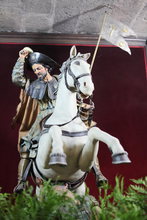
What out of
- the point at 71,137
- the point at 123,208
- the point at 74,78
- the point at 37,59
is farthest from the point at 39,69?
the point at 123,208

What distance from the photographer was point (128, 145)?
228 centimetres

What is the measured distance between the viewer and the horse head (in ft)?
4.02

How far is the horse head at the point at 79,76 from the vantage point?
1227 millimetres

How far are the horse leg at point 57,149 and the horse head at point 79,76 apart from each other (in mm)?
190

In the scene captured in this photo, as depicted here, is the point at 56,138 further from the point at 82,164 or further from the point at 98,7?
the point at 98,7

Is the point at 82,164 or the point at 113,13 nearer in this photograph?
Answer: the point at 82,164

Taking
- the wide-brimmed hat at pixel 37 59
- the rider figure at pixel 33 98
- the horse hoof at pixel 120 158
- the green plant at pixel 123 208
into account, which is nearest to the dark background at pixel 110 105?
the rider figure at pixel 33 98

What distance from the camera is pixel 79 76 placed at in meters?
1.27

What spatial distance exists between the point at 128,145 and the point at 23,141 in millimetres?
989

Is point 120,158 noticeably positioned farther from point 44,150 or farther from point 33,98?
point 33,98

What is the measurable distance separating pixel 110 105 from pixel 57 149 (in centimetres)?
139

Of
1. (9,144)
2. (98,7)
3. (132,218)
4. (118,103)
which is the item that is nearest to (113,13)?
(98,7)

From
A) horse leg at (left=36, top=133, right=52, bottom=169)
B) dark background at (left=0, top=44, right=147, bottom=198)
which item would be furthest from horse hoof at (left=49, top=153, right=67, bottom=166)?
dark background at (left=0, top=44, right=147, bottom=198)

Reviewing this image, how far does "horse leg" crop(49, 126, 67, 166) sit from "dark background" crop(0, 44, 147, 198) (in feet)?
3.40
